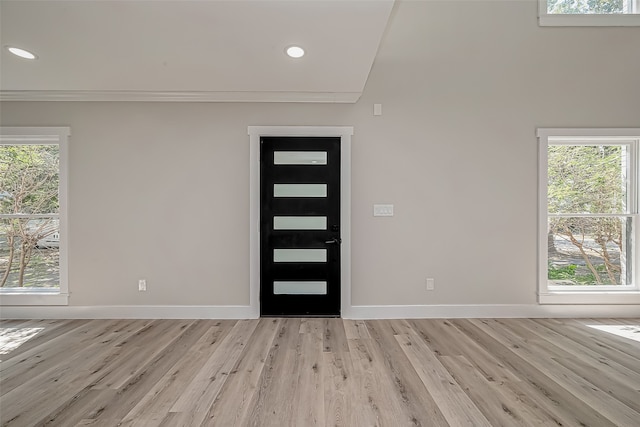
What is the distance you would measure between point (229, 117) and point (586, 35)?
4.17 metres

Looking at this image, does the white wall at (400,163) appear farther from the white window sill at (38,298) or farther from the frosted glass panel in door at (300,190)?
the frosted glass panel in door at (300,190)

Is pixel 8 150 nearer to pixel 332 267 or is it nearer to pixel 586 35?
pixel 332 267

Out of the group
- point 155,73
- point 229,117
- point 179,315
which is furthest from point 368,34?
point 179,315

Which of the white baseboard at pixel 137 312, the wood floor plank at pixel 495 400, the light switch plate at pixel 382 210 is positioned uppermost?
the light switch plate at pixel 382 210

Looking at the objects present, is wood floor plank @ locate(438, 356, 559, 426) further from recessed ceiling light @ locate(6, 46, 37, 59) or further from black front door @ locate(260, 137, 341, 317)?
recessed ceiling light @ locate(6, 46, 37, 59)

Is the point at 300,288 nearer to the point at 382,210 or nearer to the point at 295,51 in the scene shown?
the point at 382,210

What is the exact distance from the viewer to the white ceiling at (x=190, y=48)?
2.57 m

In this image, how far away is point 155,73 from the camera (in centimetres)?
325

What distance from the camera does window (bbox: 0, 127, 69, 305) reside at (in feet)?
12.4

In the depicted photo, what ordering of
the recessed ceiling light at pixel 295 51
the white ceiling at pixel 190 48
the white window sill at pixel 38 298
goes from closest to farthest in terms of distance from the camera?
the white ceiling at pixel 190 48 < the recessed ceiling light at pixel 295 51 < the white window sill at pixel 38 298

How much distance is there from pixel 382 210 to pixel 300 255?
1082mm

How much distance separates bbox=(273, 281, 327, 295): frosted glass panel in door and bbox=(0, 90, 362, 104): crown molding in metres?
2.10

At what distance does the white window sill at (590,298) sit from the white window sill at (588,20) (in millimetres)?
3065

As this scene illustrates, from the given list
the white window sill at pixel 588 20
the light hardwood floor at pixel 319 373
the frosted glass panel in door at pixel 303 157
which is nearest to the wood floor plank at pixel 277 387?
the light hardwood floor at pixel 319 373
